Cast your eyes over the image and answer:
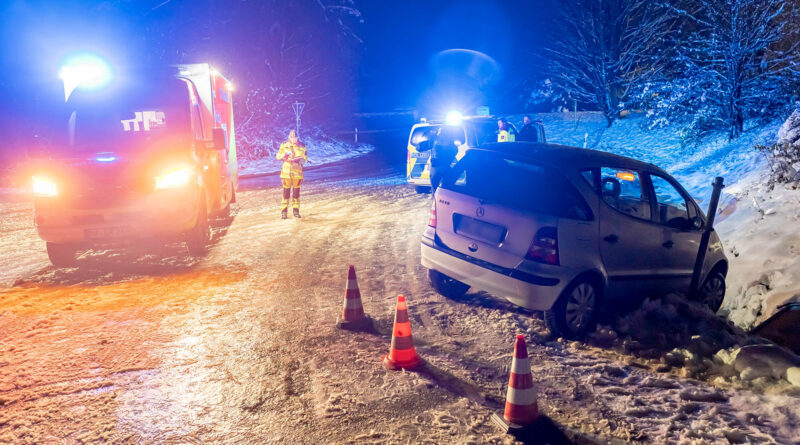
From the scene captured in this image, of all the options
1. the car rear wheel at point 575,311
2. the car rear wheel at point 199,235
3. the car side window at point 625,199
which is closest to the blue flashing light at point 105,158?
the car rear wheel at point 199,235

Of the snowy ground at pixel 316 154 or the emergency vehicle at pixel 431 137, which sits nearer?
the emergency vehicle at pixel 431 137

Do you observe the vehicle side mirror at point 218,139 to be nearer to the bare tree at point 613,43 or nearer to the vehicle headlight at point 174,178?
the vehicle headlight at point 174,178

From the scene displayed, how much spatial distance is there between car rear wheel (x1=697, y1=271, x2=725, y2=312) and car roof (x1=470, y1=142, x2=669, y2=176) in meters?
1.40

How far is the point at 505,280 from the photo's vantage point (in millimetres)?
5188

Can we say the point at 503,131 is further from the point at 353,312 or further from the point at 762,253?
the point at 353,312

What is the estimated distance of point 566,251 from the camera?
16.6ft

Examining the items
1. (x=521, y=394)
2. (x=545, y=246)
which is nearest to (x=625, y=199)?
(x=545, y=246)

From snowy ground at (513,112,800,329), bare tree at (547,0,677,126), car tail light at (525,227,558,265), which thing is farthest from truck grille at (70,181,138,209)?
bare tree at (547,0,677,126)

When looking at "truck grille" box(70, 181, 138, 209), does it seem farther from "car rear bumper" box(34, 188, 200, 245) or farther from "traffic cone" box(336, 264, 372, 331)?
"traffic cone" box(336, 264, 372, 331)

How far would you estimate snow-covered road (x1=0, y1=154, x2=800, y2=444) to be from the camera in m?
3.69

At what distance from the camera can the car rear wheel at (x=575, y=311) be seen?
5.18 m

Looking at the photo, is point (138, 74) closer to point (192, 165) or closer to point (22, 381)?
point (192, 165)

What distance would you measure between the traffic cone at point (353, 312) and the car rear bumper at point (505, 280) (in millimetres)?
931

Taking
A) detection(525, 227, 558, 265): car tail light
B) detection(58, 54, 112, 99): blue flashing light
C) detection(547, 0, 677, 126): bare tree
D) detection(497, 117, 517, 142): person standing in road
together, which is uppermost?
detection(547, 0, 677, 126): bare tree
